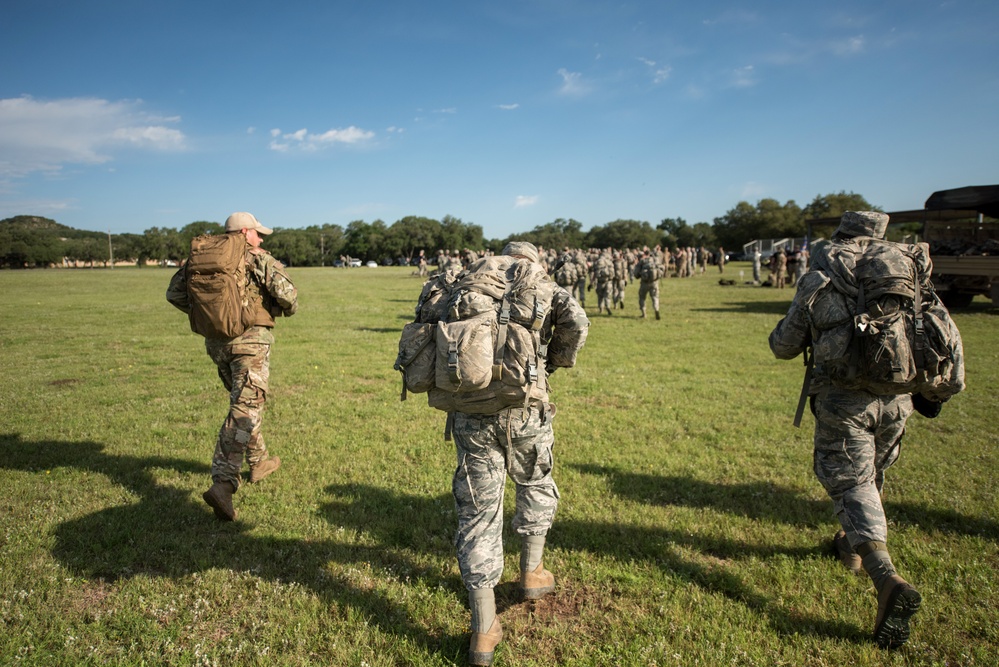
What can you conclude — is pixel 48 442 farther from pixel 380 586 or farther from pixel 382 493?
pixel 380 586

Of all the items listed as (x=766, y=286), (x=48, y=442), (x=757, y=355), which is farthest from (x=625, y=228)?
(x=48, y=442)

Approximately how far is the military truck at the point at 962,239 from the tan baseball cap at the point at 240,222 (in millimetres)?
14813

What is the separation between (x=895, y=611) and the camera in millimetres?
2975

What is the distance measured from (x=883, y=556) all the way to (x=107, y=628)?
454 cm

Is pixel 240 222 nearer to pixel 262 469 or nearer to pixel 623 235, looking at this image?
pixel 262 469

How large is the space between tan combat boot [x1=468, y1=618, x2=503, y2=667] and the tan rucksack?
10.2 feet

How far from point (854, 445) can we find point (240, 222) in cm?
502

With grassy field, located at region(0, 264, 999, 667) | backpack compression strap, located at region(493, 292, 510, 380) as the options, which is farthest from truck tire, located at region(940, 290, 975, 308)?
backpack compression strap, located at region(493, 292, 510, 380)

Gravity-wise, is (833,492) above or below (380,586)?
above

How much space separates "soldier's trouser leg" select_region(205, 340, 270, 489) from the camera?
15.3ft

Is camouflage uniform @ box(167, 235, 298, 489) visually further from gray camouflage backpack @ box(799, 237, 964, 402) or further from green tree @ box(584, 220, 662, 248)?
green tree @ box(584, 220, 662, 248)

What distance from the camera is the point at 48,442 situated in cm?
629

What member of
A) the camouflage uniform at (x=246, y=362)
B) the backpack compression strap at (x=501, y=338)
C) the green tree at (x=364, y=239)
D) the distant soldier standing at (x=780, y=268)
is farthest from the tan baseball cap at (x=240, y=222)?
the green tree at (x=364, y=239)

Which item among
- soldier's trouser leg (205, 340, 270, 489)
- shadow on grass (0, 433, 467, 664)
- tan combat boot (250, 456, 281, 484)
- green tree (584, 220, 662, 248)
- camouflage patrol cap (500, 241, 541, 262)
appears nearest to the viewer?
camouflage patrol cap (500, 241, 541, 262)
